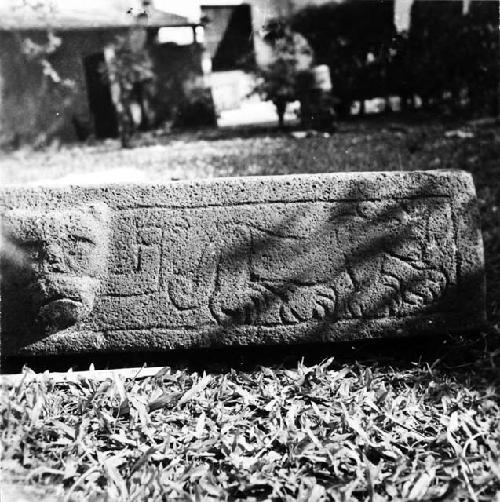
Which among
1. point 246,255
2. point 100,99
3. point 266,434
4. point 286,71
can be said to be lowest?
point 266,434

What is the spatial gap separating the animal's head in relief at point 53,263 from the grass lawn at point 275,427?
0.28 meters

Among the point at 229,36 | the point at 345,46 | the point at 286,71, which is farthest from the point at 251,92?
the point at 229,36

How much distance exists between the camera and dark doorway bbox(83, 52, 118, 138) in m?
10.4

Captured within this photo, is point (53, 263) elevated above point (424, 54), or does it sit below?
below

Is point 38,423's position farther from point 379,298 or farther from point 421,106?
point 421,106

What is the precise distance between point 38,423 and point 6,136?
9.48 m

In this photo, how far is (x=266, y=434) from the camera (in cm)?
204

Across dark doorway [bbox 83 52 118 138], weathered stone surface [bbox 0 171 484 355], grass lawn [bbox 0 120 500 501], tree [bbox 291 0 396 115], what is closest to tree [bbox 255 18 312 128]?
tree [bbox 291 0 396 115]

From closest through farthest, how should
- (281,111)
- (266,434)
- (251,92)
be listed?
1. (266,434)
2. (251,92)
3. (281,111)

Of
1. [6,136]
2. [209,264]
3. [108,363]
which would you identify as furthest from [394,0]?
[6,136]

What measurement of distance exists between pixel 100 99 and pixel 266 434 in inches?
391

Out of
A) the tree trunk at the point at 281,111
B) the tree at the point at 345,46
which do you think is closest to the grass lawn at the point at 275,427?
the tree at the point at 345,46

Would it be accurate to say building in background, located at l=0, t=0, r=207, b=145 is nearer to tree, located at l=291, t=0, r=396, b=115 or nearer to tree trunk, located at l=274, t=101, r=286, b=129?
tree trunk, located at l=274, t=101, r=286, b=129

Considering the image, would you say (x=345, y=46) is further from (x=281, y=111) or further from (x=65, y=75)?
(x=65, y=75)
